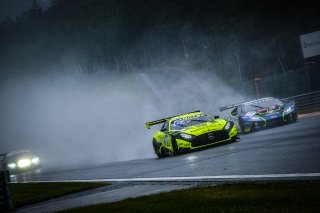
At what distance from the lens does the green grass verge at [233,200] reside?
525 cm

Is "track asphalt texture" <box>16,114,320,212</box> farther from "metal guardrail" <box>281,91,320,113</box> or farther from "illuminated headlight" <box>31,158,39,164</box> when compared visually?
"illuminated headlight" <box>31,158,39,164</box>

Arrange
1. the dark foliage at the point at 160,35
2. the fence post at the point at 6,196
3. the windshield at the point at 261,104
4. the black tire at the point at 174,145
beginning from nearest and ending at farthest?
1. the fence post at the point at 6,196
2. the black tire at the point at 174,145
3. the windshield at the point at 261,104
4. the dark foliage at the point at 160,35

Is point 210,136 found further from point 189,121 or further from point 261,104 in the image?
point 261,104

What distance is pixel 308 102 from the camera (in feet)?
82.1

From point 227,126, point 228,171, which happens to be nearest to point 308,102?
point 227,126

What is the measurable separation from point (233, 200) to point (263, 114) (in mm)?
13207

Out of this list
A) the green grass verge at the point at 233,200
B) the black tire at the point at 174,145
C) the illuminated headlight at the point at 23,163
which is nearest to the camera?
the green grass verge at the point at 233,200

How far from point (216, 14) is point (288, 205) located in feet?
232

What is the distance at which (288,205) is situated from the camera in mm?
5152

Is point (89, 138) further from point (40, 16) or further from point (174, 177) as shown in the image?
point (40, 16)

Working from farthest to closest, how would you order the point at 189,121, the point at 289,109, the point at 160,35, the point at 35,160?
the point at 160,35 → the point at 35,160 → the point at 289,109 → the point at 189,121

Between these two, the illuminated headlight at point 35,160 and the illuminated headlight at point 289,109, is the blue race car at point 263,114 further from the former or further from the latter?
Result: the illuminated headlight at point 35,160

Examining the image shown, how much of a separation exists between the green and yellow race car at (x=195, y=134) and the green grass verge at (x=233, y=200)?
7577mm

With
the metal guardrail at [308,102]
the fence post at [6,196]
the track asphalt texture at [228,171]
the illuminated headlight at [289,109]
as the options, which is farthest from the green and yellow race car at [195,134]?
the metal guardrail at [308,102]
